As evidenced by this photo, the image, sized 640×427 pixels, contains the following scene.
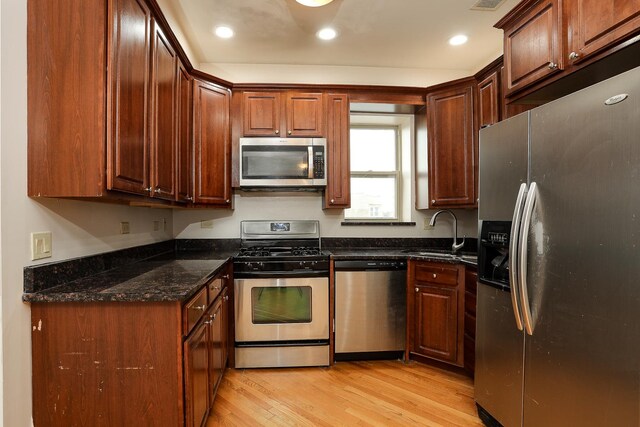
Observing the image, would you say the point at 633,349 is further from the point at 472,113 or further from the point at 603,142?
the point at 472,113

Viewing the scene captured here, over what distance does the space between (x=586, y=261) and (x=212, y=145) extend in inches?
103

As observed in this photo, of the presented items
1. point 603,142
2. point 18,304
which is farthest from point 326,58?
point 18,304

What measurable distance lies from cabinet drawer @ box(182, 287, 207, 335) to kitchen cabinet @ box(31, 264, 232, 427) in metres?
0.03

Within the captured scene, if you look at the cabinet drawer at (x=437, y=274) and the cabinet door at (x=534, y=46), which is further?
the cabinet drawer at (x=437, y=274)

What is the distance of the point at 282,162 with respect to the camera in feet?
9.43

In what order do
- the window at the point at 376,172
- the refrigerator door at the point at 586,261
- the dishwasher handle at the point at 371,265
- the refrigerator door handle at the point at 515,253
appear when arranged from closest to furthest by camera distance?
the refrigerator door at the point at 586,261 < the refrigerator door handle at the point at 515,253 < the dishwasher handle at the point at 371,265 < the window at the point at 376,172

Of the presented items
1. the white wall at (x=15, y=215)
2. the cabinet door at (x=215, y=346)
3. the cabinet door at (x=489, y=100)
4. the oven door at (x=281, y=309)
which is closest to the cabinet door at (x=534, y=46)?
the cabinet door at (x=489, y=100)

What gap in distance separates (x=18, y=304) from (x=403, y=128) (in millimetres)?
3305

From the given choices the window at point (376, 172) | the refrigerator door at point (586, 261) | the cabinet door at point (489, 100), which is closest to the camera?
the refrigerator door at point (586, 261)

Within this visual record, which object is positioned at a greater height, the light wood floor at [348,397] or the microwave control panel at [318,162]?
the microwave control panel at [318,162]

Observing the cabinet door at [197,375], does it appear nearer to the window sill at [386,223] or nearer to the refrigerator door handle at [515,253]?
the refrigerator door handle at [515,253]

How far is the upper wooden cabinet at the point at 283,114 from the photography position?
2.92m

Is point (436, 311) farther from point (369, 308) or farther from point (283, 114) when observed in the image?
point (283, 114)

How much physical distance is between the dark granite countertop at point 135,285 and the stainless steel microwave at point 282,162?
1.05 m
